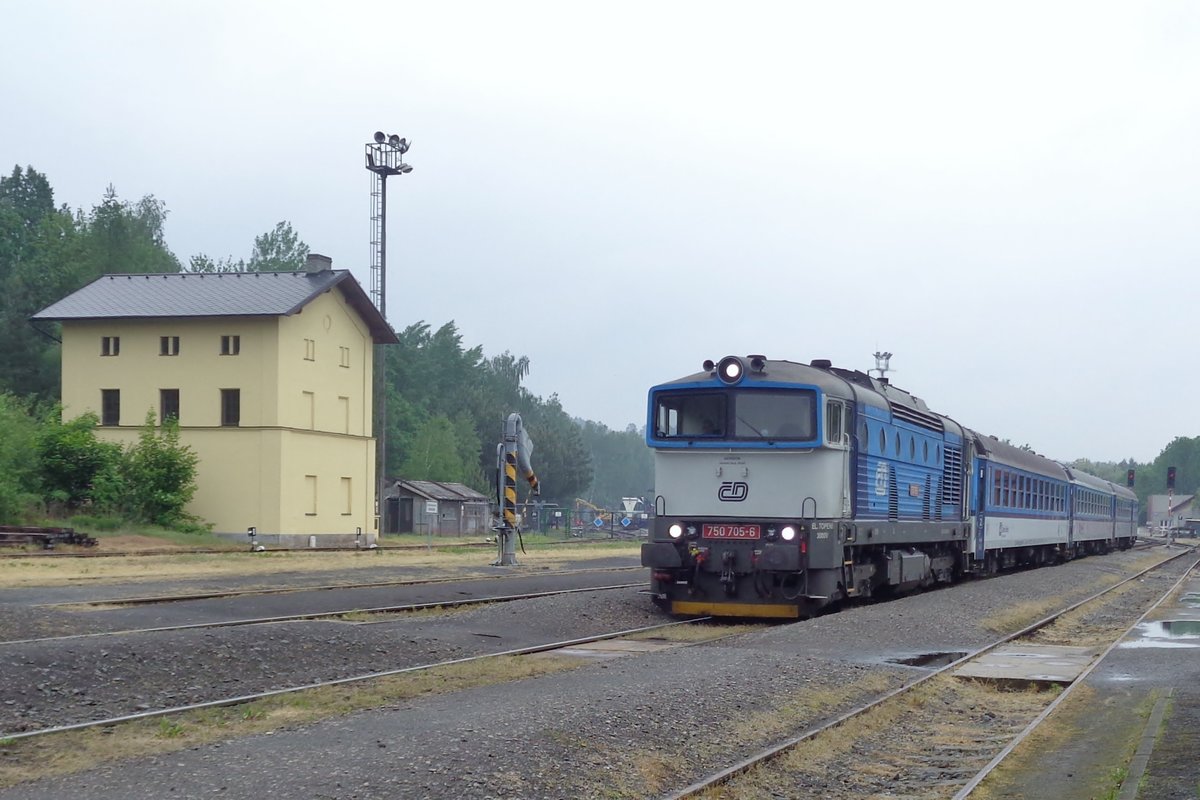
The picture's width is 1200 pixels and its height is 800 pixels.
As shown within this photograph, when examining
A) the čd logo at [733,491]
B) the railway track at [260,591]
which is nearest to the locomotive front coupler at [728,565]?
the čd logo at [733,491]

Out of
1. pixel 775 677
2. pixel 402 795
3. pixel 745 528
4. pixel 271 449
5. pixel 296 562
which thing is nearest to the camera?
pixel 402 795

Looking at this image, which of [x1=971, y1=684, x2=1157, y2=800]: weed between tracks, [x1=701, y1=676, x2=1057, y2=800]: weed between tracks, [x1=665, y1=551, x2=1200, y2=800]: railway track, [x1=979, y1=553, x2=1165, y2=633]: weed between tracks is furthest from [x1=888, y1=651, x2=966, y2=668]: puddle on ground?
[x1=979, y1=553, x2=1165, y2=633]: weed between tracks

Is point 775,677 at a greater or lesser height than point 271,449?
lesser

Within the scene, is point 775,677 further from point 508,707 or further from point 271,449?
point 271,449

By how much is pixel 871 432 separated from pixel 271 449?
2497 centimetres

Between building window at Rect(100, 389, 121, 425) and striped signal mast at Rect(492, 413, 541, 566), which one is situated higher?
building window at Rect(100, 389, 121, 425)

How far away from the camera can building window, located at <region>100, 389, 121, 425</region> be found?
4156 cm

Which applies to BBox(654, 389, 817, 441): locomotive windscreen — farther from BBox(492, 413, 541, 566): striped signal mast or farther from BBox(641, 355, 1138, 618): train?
BBox(492, 413, 541, 566): striped signal mast

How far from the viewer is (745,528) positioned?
17156 mm

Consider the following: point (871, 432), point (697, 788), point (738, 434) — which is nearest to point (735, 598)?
point (738, 434)

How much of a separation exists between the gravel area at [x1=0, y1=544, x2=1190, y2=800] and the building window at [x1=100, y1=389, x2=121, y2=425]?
90.7ft

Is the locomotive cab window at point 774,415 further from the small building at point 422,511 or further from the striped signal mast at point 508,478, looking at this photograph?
the small building at point 422,511

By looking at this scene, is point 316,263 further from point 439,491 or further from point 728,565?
point 728,565

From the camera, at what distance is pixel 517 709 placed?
32.9 ft
